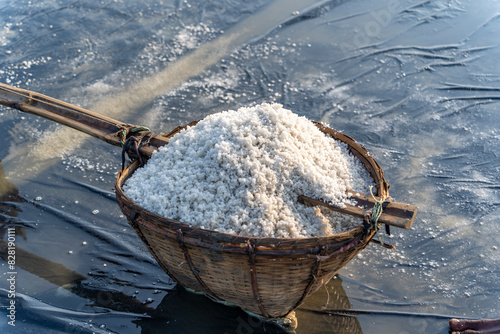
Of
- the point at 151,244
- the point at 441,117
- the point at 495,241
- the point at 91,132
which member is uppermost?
the point at 91,132

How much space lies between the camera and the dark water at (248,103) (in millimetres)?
2312

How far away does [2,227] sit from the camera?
2.79m

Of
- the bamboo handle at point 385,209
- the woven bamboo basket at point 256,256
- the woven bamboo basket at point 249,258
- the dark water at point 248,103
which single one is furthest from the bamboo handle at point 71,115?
the bamboo handle at point 385,209

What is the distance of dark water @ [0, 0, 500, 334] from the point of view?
231cm

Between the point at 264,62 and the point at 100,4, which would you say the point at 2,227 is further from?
the point at 100,4

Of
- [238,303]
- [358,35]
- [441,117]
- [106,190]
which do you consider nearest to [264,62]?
[358,35]

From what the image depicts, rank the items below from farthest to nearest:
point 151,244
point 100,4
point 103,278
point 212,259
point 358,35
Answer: point 100,4, point 358,35, point 103,278, point 151,244, point 212,259

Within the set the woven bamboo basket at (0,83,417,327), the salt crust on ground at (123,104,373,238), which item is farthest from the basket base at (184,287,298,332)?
the salt crust on ground at (123,104,373,238)

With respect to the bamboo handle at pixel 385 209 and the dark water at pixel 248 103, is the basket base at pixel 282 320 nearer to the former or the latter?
the dark water at pixel 248 103

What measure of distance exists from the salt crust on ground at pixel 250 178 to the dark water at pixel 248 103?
2.19 ft

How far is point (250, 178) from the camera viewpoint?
1.86 meters

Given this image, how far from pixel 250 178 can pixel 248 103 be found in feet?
6.59

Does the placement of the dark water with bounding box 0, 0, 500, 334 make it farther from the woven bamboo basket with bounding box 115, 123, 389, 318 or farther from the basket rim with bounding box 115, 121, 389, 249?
the basket rim with bounding box 115, 121, 389, 249

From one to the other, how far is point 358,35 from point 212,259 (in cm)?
368
